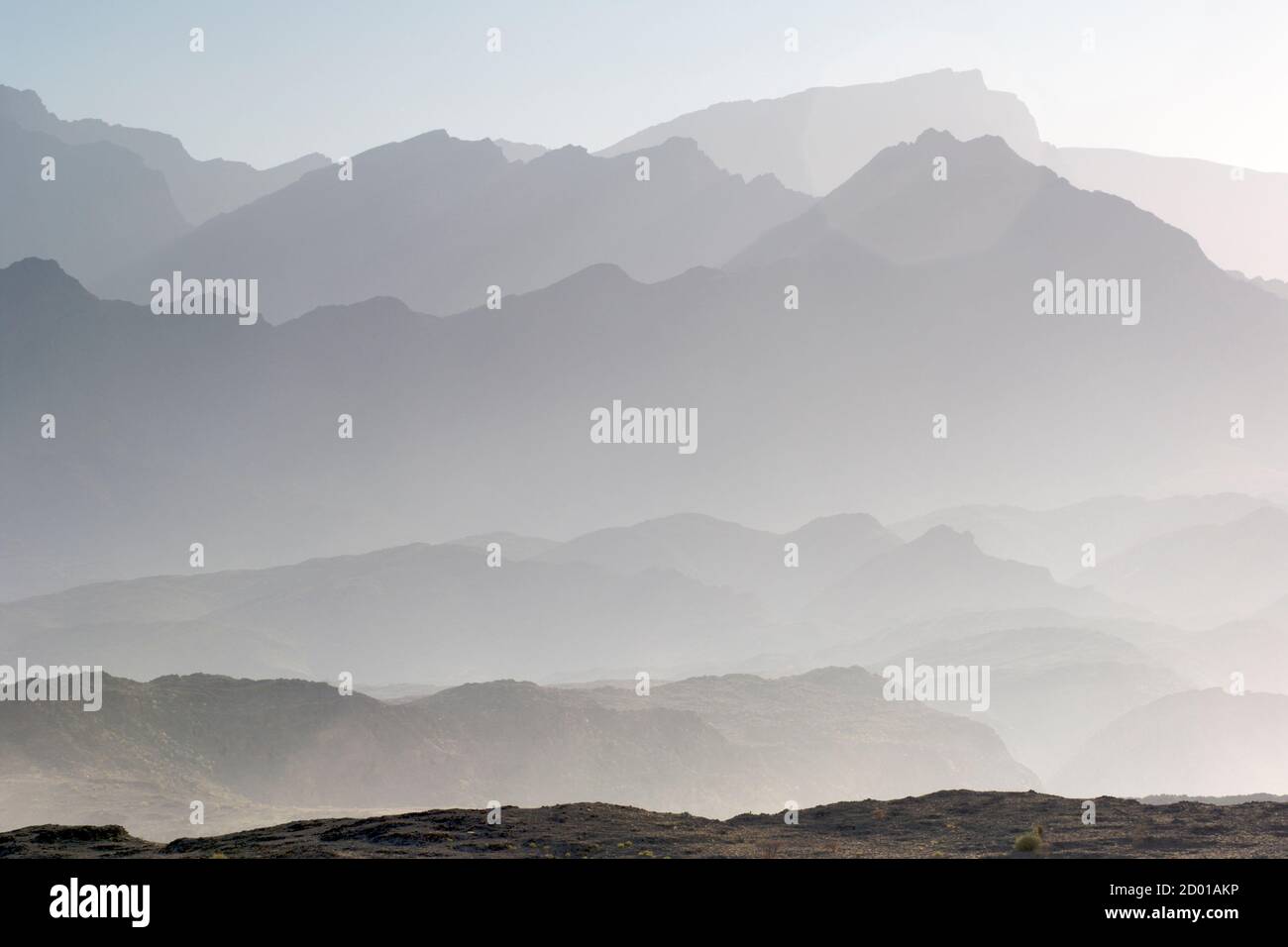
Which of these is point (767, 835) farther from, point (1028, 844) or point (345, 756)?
point (345, 756)

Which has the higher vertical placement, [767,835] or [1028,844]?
[1028,844]

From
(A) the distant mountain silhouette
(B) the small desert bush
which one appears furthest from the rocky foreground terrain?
(A) the distant mountain silhouette

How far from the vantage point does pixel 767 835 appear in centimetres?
3991

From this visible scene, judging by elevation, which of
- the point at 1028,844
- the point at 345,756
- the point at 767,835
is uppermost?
the point at 1028,844

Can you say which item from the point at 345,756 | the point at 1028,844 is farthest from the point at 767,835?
the point at 345,756

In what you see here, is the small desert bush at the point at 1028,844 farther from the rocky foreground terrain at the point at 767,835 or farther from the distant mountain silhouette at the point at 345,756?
the distant mountain silhouette at the point at 345,756

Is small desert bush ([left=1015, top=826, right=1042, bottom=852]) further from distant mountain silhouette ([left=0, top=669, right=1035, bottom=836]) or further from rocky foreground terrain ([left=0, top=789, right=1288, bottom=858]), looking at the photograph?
distant mountain silhouette ([left=0, top=669, right=1035, bottom=836])

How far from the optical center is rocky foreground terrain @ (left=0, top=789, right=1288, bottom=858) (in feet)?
113

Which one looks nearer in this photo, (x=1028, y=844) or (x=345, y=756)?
(x=1028, y=844)
